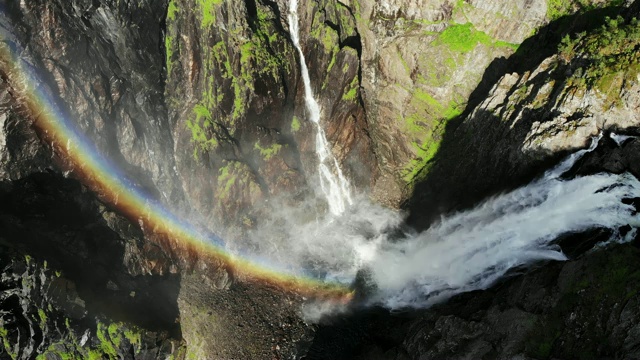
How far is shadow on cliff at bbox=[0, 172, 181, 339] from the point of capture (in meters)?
20.0

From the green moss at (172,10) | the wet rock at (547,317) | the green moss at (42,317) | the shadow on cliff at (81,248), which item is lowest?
the wet rock at (547,317)

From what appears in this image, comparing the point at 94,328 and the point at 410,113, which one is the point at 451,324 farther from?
the point at 94,328

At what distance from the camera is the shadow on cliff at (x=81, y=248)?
2005 centimetres

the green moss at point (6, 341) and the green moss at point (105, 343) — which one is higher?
the green moss at point (6, 341)

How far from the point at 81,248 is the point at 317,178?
16243 mm

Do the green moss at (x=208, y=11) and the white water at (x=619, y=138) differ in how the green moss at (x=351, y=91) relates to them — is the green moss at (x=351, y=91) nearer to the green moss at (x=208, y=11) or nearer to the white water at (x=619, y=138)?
the green moss at (x=208, y=11)

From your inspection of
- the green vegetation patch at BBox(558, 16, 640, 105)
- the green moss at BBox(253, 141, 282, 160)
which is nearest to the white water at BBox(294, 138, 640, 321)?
the green vegetation patch at BBox(558, 16, 640, 105)

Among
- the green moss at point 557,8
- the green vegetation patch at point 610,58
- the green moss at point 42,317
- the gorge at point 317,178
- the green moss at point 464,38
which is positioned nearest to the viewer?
the gorge at point 317,178

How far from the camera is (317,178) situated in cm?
2995

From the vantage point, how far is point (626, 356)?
35.8ft

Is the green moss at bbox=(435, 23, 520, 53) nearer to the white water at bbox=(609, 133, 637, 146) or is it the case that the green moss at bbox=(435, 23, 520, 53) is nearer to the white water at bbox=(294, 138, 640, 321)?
the white water at bbox=(294, 138, 640, 321)

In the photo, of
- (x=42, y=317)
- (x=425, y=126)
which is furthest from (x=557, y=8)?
(x=42, y=317)

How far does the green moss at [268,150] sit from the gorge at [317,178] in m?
0.20

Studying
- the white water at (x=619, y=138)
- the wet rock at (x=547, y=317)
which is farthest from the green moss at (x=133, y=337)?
the white water at (x=619, y=138)
